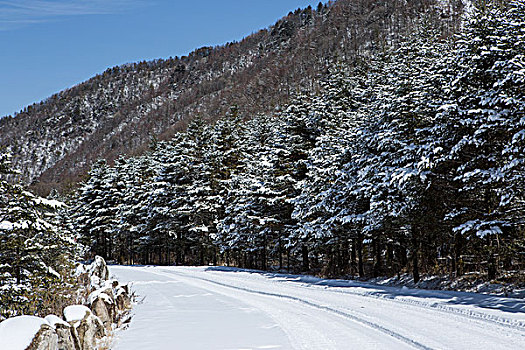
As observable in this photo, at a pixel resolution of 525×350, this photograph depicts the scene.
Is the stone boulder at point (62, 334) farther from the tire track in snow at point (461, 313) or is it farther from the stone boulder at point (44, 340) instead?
the tire track in snow at point (461, 313)

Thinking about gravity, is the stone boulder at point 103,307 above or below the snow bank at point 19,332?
below

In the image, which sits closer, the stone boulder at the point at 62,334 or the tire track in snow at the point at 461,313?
the stone boulder at the point at 62,334

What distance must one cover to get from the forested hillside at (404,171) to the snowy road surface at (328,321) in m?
3.83

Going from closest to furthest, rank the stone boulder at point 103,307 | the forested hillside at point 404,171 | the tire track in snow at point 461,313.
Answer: the tire track in snow at point 461,313 < the stone boulder at point 103,307 < the forested hillside at point 404,171

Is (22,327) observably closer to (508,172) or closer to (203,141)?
(508,172)

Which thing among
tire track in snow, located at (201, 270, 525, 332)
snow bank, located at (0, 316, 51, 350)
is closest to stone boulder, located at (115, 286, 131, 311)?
snow bank, located at (0, 316, 51, 350)

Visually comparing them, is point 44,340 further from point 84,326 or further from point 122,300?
point 122,300

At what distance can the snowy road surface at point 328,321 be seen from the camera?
8195 mm

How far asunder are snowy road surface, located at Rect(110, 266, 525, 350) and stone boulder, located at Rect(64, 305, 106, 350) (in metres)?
0.58

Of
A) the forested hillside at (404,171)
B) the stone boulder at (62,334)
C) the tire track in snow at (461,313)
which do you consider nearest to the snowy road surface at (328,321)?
the tire track in snow at (461,313)

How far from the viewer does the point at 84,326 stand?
771 centimetres

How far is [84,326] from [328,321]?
19.2ft

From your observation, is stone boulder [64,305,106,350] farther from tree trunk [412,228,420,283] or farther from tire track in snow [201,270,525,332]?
tree trunk [412,228,420,283]

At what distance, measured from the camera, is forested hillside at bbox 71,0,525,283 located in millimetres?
15375
